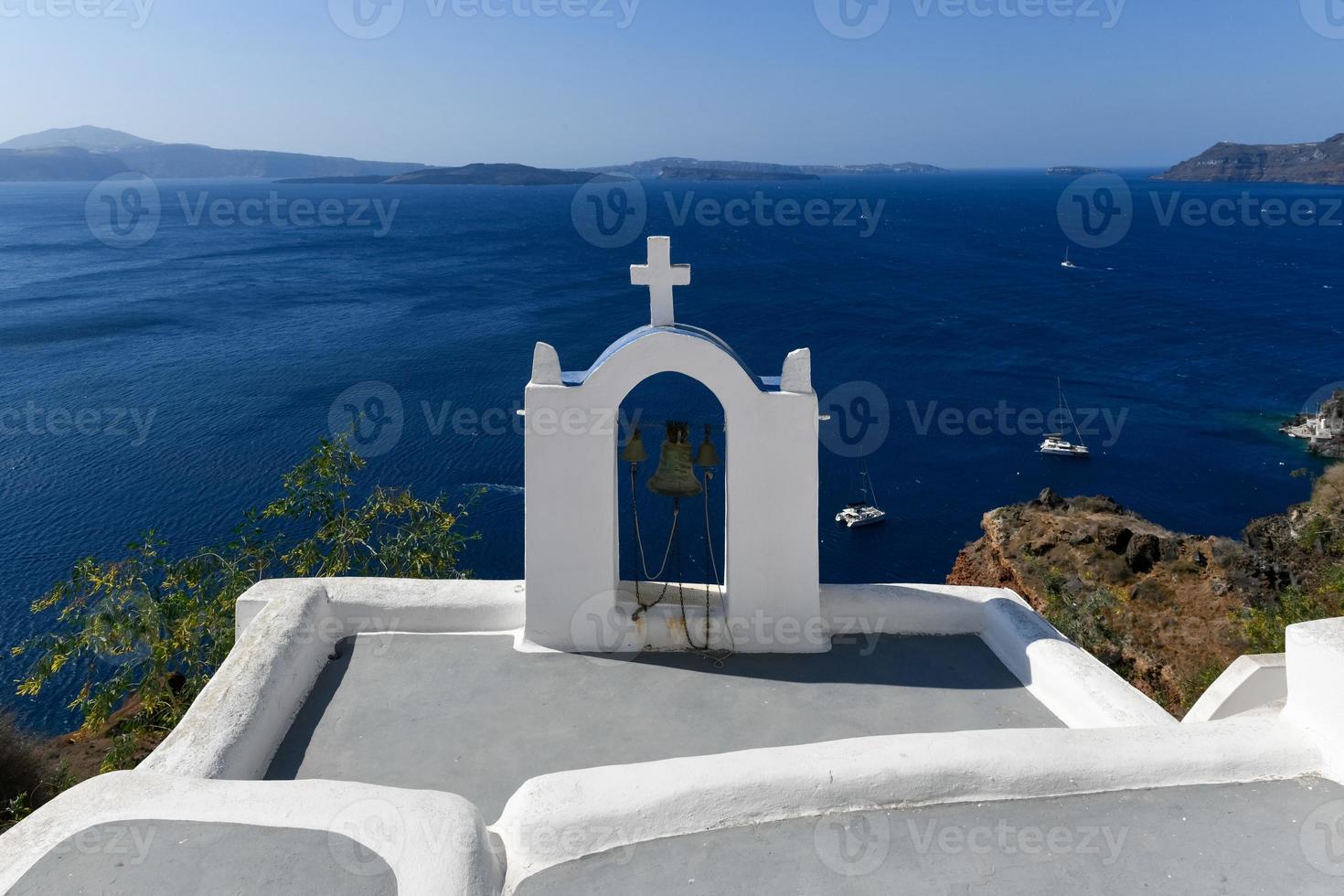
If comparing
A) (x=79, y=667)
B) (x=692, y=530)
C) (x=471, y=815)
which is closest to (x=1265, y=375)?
(x=692, y=530)

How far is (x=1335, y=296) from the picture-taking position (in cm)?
7369

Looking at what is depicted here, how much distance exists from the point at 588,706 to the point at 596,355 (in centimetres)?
5117

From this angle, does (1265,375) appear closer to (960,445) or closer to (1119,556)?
(960,445)

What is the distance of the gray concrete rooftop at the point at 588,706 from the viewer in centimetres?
512

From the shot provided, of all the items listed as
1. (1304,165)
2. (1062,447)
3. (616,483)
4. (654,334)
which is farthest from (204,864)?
(1304,165)

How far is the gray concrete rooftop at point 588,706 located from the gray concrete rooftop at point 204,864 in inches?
60.5

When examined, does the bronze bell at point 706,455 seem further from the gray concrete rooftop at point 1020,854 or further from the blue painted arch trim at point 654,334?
the gray concrete rooftop at point 1020,854

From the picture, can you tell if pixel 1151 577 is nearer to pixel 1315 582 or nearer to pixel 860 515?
pixel 1315 582

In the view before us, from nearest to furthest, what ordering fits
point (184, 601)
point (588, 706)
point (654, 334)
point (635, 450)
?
point (588, 706) → point (654, 334) → point (635, 450) → point (184, 601)

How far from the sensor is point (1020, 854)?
11.0 ft

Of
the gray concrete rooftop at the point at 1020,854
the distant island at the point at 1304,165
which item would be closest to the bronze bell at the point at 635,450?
the gray concrete rooftop at the point at 1020,854

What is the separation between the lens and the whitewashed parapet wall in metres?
5.80

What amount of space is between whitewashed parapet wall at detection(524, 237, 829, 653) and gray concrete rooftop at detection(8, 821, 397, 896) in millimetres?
2798

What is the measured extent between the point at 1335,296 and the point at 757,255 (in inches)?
1803
